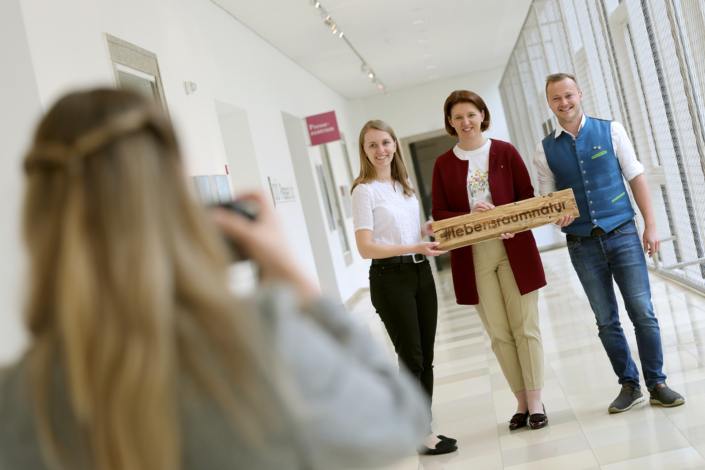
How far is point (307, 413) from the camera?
0.75 meters

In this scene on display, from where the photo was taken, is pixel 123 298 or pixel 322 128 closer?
pixel 123 298

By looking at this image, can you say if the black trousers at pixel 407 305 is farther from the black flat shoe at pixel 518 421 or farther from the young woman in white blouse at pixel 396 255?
the black flat shoe at pixel 518 421

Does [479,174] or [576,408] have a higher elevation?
[479,174]

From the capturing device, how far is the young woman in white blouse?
299 cm

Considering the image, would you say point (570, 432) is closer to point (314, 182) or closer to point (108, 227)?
point (108, 227)

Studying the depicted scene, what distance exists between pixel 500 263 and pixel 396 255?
0.56 metres

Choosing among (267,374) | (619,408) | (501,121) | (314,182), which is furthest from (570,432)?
(501,121)

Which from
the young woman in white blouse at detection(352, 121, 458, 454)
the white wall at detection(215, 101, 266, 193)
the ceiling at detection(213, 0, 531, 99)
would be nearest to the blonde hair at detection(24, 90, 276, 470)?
the young woman in white blouse at detection(352, 121, 458, 454)

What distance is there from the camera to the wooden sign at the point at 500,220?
9.59 ft

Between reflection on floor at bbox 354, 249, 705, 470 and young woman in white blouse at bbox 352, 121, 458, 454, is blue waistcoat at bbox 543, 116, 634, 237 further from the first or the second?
reflection on floor at bbox 354, 249, 705, 470

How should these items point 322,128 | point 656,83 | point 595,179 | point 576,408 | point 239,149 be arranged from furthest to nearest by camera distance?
point 322,128, point 239,149, point 656,83, point 576,408, point 595,179

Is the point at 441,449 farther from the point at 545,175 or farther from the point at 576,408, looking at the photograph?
the point at 545,175

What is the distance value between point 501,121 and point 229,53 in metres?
9.72

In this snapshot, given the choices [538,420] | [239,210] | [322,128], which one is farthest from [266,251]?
[322,128]
